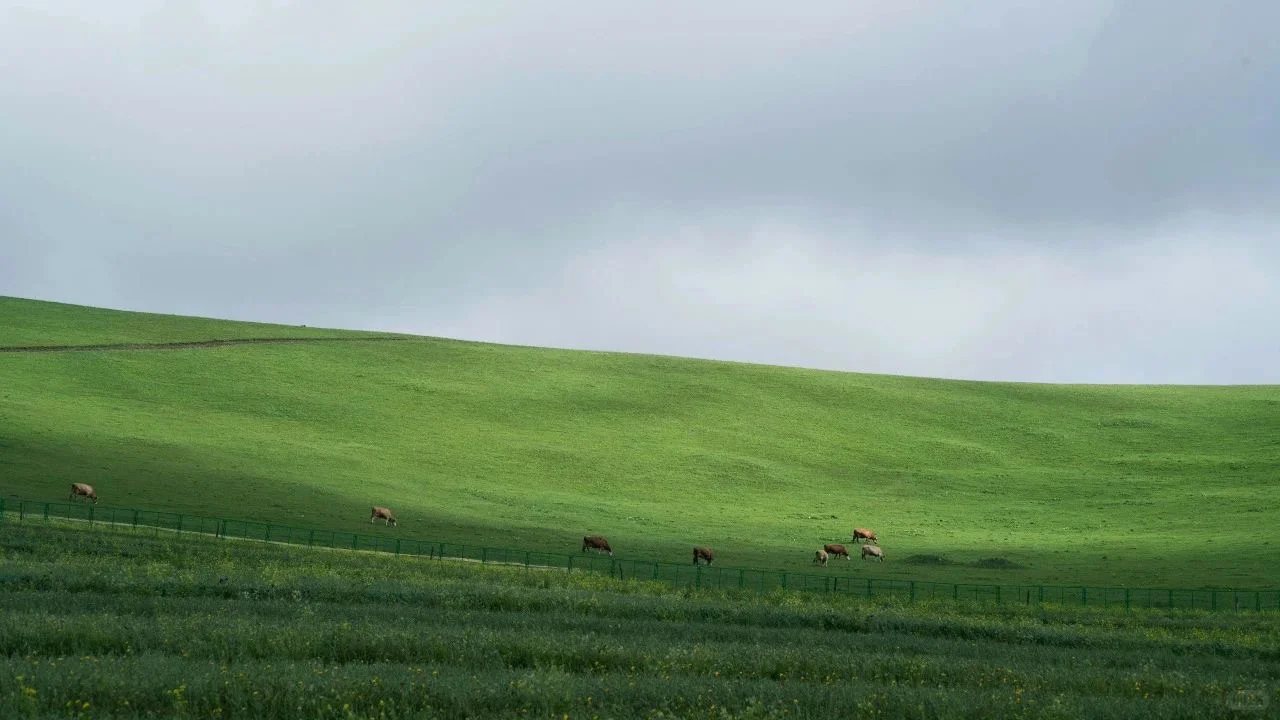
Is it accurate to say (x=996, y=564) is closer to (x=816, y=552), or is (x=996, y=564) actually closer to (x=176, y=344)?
(x=816, y=552)

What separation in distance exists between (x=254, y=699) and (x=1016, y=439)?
313 ft

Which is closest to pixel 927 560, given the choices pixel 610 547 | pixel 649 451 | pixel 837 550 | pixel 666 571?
pixel 837 550

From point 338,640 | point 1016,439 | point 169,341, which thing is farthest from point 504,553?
point 169,341

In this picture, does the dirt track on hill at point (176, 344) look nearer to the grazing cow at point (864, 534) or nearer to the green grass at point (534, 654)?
the grazing cow at point (864, 534)

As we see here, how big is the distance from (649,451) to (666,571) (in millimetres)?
36825

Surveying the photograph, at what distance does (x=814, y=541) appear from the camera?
67938 millimetres

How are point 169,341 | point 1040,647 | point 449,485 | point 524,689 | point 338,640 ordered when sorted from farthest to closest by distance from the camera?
point 169,341 < point 449,485 < point 1040,647 < point 338,640 < point 524,689

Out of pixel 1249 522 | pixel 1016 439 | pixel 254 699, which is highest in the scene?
pixel 1016 439

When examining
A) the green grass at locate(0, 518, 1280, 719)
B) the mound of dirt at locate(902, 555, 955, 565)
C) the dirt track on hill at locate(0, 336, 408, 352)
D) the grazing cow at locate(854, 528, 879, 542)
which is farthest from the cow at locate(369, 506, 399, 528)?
the dirt track on hill at locate(0, 336, 408, 352)

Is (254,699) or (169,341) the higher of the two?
(169,341)

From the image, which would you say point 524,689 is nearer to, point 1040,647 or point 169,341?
point 1040,647

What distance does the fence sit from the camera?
49.4m

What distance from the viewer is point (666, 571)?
5522 cm

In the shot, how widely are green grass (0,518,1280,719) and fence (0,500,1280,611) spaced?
12001mm
